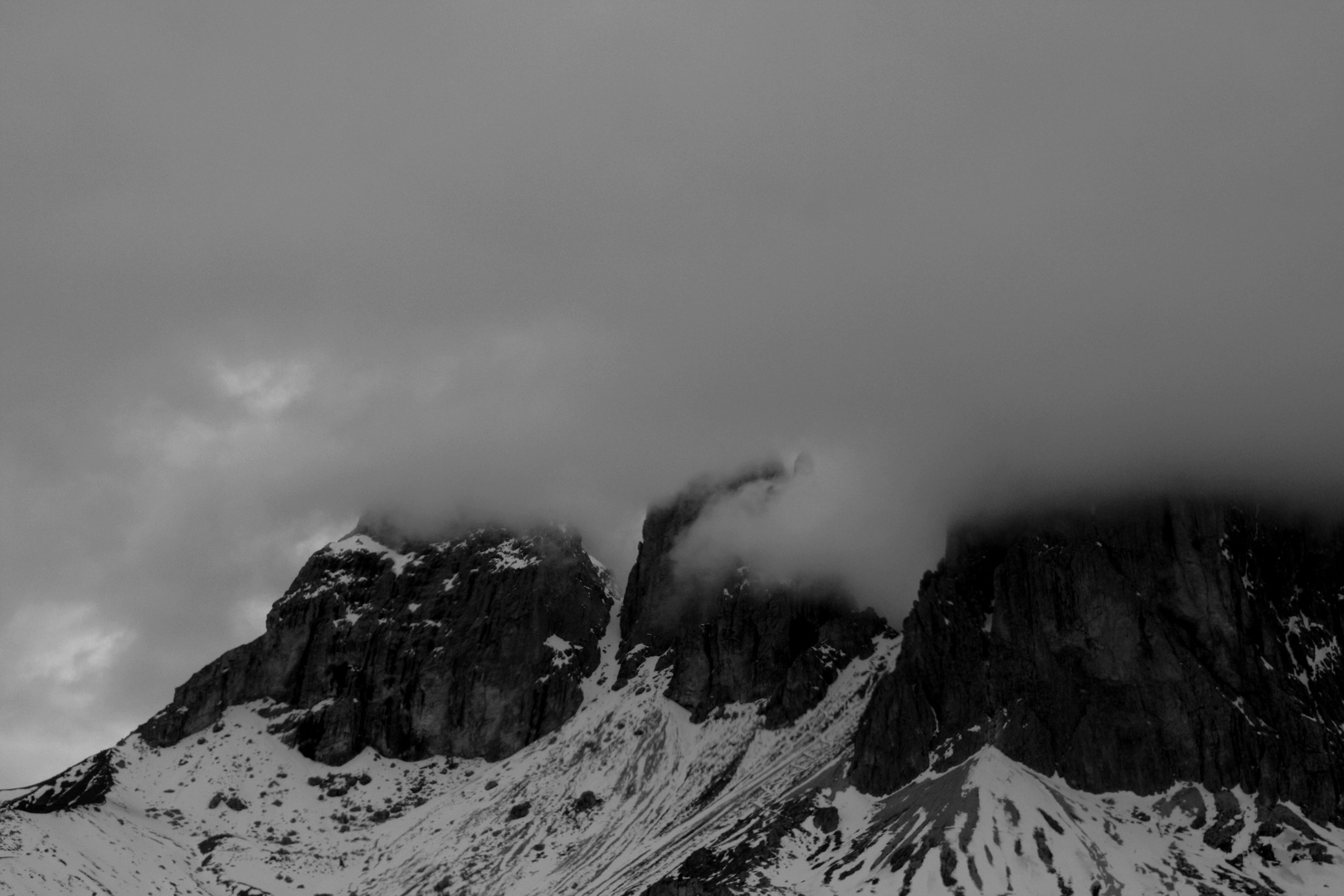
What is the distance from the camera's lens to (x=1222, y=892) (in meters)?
200

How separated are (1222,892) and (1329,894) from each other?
13832mm

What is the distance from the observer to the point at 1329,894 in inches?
7761
